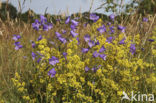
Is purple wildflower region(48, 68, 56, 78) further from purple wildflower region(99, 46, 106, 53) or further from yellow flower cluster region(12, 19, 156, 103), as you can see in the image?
purple wildflower region(99, 46, 106, 53)

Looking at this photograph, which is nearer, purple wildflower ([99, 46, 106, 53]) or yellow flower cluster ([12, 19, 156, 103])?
yellow flower cluster ([12, 19, 156, 103])

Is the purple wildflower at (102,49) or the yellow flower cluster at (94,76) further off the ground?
the purple wildflower at (102,49)

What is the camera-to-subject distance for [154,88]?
95.8 inches

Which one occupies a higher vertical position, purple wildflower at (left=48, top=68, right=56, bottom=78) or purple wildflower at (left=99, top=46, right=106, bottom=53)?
purple wildflower at (left=99, top=46, right=106, bottom=53)

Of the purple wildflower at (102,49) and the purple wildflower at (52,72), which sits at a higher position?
the purple wildflower at (102,49)

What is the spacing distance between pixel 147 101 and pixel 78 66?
29.3 inches

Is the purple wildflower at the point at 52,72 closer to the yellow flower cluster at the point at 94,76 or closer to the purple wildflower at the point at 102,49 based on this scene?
the yellow flower cluster at the point at 94,76

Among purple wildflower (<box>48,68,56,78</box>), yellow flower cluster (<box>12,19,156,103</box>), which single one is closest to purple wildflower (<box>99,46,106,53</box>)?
→ yellow flower cluster (<box>12,19,156,103</box>)

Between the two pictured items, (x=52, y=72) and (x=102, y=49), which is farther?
(x=102, y=49)

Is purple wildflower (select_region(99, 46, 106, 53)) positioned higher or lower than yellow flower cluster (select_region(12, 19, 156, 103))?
higher

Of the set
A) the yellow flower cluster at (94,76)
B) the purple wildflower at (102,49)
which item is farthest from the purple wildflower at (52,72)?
the purple wildflower at (102,49)

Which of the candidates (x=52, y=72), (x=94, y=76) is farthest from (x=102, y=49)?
(x=52, y=72)

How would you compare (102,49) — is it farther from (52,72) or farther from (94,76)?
(52,72)

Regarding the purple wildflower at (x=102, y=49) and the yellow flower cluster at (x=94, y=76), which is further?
the purple wildflower at (x=102, y=49)
